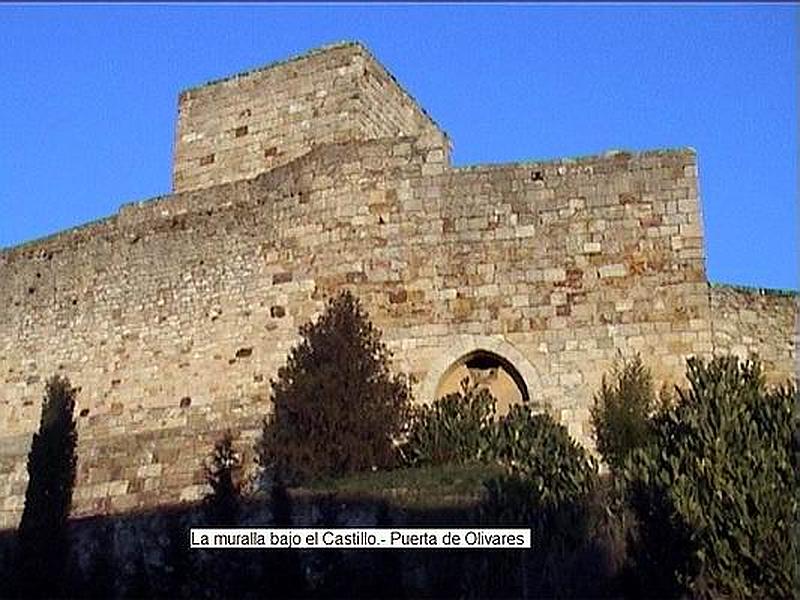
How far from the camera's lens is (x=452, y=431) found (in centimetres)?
1362

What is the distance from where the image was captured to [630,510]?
10.4 m

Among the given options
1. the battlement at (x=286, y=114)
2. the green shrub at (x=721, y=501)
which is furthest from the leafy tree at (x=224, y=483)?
the battlement at (x=286, y=114)

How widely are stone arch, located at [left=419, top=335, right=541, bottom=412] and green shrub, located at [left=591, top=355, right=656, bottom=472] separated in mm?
935

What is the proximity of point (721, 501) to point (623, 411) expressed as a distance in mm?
3825

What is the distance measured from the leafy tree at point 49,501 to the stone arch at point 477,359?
4296mm

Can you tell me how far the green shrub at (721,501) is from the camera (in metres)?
9.69

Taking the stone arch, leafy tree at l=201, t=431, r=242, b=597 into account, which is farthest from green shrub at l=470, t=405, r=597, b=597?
leafy tree at l=201, t=431, r=242, b=597

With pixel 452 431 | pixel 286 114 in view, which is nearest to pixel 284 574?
pixel 452 431

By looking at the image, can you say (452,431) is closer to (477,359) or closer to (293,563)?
(477,359)

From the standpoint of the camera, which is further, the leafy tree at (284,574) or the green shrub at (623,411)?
the green shrub at (623,411)

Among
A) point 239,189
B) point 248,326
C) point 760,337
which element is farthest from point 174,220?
point 760,337

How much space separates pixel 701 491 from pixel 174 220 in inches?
372

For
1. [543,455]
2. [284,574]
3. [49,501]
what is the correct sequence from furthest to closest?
[49,501] → [543,455] → [284,574]

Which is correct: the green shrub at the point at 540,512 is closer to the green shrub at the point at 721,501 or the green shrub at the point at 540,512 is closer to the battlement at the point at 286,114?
the green shrub at the point at 721,501
